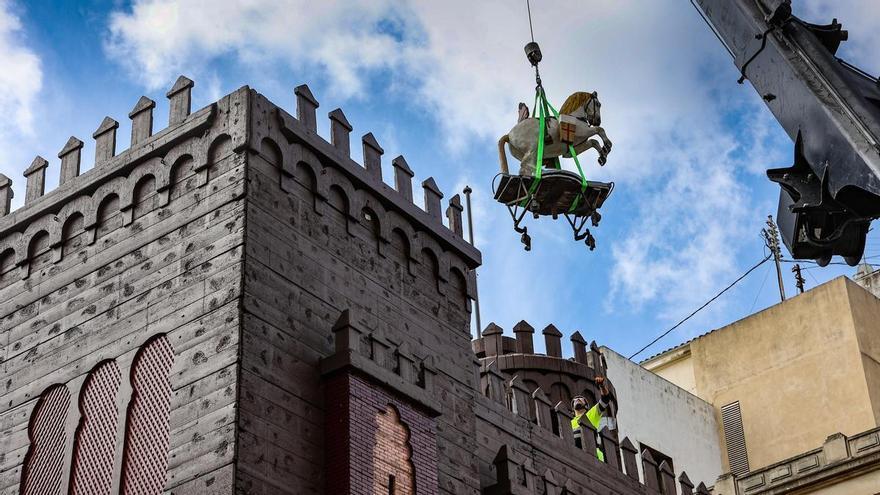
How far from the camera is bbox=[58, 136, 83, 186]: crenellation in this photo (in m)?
22.8

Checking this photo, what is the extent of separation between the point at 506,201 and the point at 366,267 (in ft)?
8.65

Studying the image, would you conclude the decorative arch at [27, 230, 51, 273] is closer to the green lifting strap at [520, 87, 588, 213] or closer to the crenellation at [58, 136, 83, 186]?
the crenellation at [58, 136, 83, 186]

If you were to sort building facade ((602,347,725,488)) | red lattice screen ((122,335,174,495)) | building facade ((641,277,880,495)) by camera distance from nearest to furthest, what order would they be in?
Answer: red lattice screen ((122,335,174,495)) < building facade ((641,277,880,495)) < building facade ((602,347,725,488))

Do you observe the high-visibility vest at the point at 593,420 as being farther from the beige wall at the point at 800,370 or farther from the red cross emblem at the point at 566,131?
the beige wall at the point at 800,370

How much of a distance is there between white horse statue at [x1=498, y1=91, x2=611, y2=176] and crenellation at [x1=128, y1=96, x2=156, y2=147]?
5.63 m

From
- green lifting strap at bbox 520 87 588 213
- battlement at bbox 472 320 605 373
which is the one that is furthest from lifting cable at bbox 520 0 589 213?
battlement at bbox 472 320 605 373

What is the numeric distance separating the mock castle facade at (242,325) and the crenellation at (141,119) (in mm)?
45

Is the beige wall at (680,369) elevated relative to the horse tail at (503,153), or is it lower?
elevated

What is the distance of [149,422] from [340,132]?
5972 millimetres

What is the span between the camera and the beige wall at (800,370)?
4241 centimetres

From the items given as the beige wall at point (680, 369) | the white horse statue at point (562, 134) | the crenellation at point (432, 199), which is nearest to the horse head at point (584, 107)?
the white horse statue at point (562, 134)

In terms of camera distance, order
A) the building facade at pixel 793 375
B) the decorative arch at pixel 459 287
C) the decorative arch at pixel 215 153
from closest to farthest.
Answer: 1. the decorative arch at pixel 215 153
2. the decorative arch at pixel 459 287
3. the building facade at pixel 793 375

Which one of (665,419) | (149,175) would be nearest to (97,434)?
(149,175)

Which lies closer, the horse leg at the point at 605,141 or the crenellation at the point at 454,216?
the horse leg at the point at 605,141
